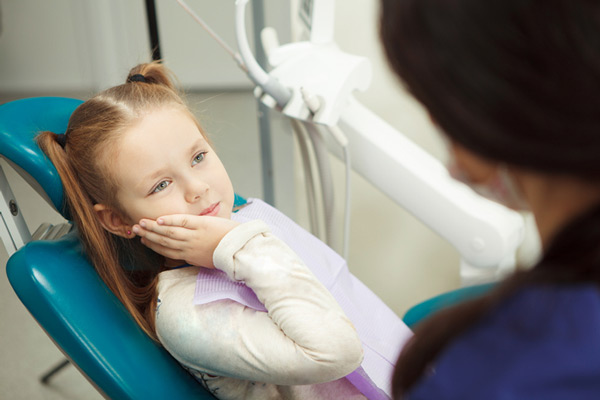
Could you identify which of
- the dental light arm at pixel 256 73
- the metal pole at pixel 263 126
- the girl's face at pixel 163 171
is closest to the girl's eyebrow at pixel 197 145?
the girl's face at pixel 163 171

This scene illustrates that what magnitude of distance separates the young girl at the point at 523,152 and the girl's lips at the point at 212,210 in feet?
1.62

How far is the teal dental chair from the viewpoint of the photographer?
76 cm

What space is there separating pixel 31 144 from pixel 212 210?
0.90 feet

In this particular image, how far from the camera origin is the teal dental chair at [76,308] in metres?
0.76

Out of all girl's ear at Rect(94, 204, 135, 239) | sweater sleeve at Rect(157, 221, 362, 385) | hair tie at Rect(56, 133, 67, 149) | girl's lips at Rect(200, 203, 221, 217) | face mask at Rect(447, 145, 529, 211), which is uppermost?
face mask at Rect(447, 145, 529, 211)

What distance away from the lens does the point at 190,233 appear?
31.2 inches

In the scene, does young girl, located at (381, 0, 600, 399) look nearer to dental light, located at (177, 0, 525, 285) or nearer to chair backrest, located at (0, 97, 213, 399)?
chair backrest, located at (0, 97, 213, 399)

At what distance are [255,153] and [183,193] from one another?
0.95 m

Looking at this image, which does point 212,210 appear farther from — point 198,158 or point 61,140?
point 61,140

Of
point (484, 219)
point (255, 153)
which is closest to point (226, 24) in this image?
point (255, 153)

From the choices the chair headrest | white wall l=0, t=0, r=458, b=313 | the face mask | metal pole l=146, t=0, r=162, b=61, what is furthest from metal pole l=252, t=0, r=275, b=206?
the face mask

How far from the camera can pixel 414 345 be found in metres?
0.45

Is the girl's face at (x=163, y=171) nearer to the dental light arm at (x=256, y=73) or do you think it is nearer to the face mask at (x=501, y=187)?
the dental light arm at (x=256, y=73)

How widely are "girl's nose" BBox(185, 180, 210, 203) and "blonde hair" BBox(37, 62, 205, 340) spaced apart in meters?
0.11
